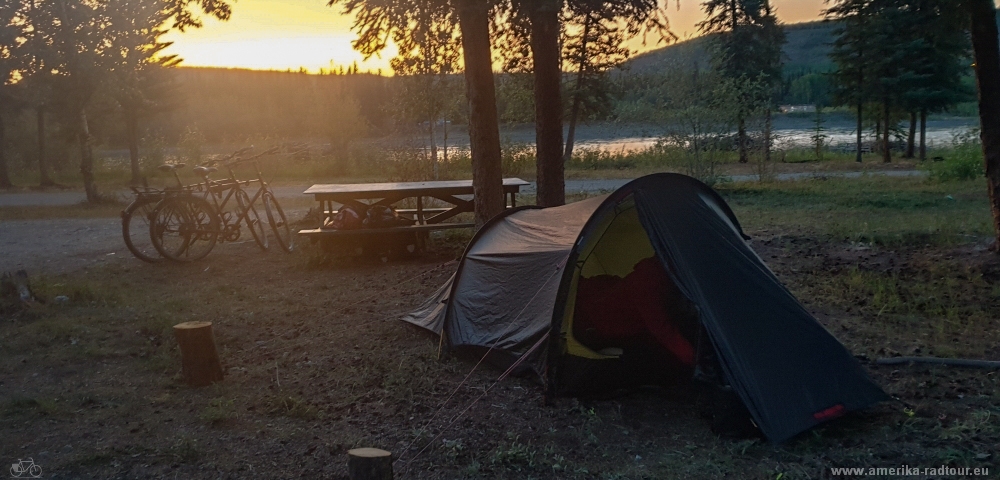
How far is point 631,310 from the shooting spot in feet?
16.4

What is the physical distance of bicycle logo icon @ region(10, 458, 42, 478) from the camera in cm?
376

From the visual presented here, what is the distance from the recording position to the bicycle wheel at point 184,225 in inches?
339

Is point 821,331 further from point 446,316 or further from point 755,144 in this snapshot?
point 755,144

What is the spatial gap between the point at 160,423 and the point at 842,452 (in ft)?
12.4

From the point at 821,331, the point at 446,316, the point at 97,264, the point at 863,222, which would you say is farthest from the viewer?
the point at 863,222

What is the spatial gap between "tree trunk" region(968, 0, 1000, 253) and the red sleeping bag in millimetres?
4655

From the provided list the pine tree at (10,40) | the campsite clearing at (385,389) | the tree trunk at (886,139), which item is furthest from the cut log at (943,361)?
the tree trunk at (886,139)

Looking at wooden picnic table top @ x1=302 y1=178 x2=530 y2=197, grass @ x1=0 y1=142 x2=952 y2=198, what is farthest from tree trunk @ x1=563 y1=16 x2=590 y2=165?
wooden picnic table top @ x1=302 y1=178 x2=530 y2=197

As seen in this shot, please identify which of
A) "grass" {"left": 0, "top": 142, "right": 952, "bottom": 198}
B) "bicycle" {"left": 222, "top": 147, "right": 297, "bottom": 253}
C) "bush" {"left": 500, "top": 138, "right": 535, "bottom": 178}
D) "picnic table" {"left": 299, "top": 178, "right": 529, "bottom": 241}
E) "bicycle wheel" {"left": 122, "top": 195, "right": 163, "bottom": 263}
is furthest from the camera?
"bush" {"left": 500, "top": 138, "right": 535, "bottom": 178}

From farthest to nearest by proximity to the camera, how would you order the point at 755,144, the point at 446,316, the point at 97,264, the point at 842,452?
1. the point at 755,144
2. the point at 97,264
3. the point at 446,316
4. the point at 842,452

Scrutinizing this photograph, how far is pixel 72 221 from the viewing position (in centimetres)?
1350

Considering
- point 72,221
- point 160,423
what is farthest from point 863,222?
point 72,221

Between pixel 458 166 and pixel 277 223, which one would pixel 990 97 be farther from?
pixel 458 166

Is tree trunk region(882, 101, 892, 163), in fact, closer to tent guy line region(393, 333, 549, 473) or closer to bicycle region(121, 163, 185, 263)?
bicycle region(121, 163, 185, 263)
